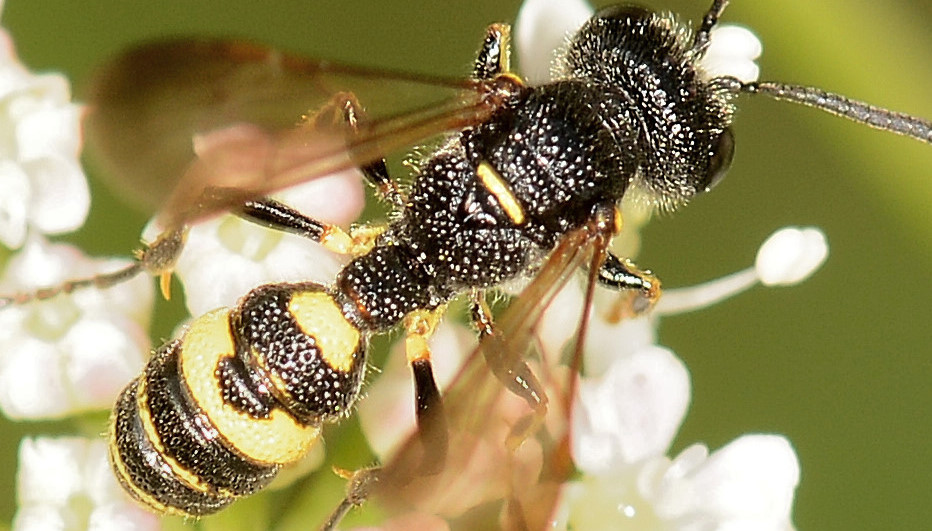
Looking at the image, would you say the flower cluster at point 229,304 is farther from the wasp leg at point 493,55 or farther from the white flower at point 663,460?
the wasp leg at point 493,55

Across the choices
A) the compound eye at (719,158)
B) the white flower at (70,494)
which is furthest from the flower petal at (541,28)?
the white flower at (70,494)

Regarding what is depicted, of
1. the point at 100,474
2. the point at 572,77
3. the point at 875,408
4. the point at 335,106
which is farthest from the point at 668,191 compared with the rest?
Answer: the point at 875,408

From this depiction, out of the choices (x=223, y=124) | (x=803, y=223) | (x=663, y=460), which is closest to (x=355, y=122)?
(x=223, y=124)

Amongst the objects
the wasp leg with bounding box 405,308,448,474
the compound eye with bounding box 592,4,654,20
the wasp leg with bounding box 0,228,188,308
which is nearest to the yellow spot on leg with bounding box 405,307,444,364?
the wasp leg with bounding box 405,308,448,474

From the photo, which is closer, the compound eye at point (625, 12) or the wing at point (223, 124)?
the wing at point (223, 124)

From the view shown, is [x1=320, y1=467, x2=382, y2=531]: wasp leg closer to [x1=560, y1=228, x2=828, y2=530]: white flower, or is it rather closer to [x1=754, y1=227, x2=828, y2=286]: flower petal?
[x1=560, y1=228, x2=828, y2=530]: white flower

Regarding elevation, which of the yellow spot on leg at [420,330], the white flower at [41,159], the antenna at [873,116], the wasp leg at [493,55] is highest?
the antenna at [873,116]
